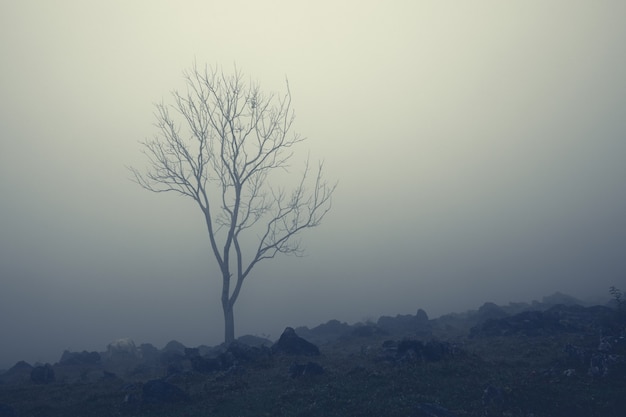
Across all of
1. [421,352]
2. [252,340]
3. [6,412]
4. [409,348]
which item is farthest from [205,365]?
[252,340]

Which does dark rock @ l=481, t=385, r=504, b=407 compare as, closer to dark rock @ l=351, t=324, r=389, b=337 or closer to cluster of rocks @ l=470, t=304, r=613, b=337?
cluster of rocks @ l=470, t=304, r=613, b=337

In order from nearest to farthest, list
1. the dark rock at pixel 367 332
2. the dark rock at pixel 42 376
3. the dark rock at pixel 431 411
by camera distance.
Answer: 1. the dark rock at pixel 431 411
2. the dark rock at pixel 42 376
3. the dark rock at pixel 367 332

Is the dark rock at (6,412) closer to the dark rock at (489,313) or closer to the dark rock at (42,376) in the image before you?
the dark rock at (42,376)

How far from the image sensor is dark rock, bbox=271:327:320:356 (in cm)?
2995

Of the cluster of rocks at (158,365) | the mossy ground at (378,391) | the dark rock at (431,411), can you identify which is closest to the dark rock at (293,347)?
the cluster of rocks at (158,365)

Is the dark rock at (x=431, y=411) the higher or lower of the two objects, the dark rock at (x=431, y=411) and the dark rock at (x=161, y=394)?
the lower

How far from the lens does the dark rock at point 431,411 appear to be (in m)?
14.0

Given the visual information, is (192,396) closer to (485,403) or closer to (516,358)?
(485,403)

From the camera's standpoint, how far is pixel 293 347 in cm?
3025

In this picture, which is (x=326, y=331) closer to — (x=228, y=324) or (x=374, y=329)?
(x=374, y=329)

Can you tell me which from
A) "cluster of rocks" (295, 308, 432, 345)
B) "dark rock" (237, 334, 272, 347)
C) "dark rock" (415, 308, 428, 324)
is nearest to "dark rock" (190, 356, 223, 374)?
"cluster of rocks" (295, 308, 432, 345)

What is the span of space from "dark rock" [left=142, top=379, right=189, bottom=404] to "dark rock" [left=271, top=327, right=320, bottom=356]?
447 inches

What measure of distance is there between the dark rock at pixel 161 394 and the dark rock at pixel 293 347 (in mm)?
11360

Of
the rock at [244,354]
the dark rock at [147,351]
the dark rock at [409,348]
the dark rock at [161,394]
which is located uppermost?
the dark rock at [147,351]
